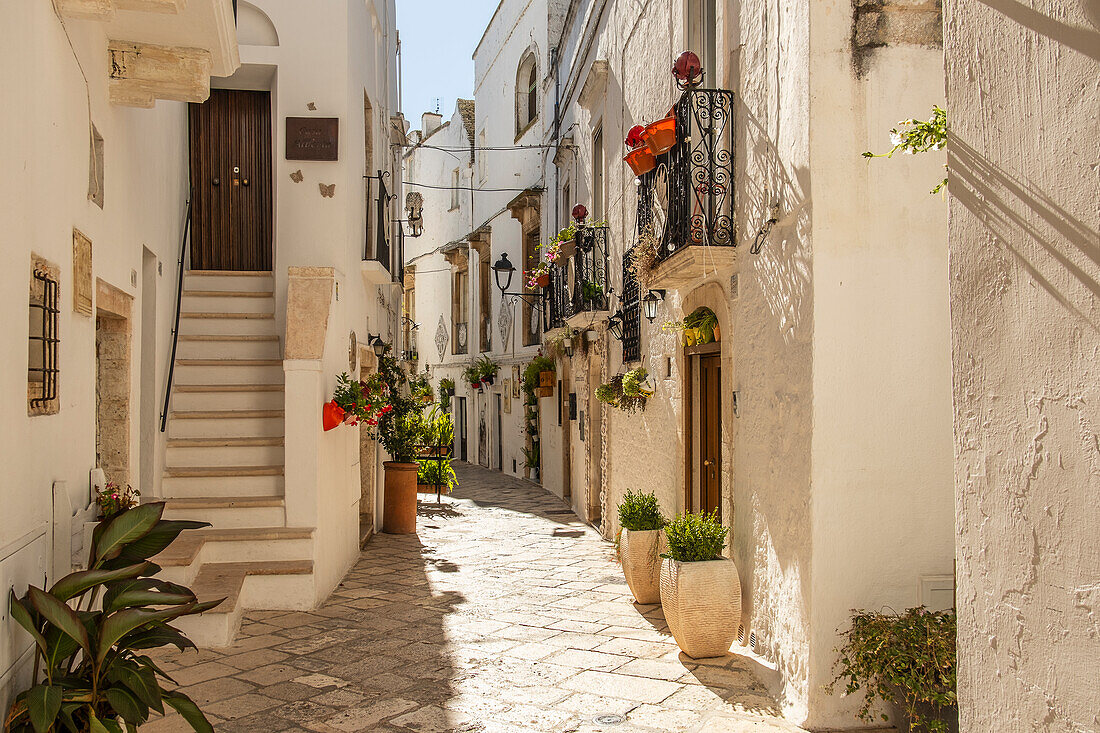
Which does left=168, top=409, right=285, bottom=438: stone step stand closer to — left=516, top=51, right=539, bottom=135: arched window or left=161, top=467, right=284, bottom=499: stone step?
left=161, top=467, right=284, bottom=499: stone step

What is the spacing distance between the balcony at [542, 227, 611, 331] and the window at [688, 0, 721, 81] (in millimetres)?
3746

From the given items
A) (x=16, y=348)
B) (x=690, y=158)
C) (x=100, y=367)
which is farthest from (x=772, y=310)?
(x=100, y=367)

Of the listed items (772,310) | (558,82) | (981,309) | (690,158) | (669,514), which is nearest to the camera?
(981,309)

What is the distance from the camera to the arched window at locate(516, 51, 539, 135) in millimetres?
18047

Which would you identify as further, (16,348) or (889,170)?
(889,170)

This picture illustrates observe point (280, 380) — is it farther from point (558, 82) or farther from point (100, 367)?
point (558, 82)

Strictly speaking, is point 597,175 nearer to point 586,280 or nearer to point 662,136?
point 586,280

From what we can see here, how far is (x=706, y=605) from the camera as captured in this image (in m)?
5.34

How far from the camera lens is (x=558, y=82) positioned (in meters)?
15.3

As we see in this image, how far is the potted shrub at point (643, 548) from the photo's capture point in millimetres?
6891

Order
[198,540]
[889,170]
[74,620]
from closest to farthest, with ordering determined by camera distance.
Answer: [74,620]
[889,170]
[198,540]

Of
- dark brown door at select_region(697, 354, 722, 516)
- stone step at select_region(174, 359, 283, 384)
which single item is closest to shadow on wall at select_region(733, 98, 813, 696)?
dark brown door at select_region(697, 354, 722, 516)

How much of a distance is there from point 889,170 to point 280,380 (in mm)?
5871

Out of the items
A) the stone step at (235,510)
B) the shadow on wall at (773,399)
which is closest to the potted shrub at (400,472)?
the stone step at (235,510)
